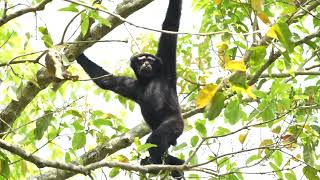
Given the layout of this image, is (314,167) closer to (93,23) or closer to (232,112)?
(232,112)

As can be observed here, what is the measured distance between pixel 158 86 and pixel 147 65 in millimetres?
339

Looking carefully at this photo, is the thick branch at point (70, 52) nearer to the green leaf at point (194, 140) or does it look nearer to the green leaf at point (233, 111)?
the green leaf at point (194, 140)

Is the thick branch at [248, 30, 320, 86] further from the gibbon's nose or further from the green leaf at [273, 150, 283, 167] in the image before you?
the gibbon's nose

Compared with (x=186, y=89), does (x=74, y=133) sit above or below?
below

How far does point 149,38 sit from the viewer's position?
817cm

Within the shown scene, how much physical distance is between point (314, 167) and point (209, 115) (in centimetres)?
165

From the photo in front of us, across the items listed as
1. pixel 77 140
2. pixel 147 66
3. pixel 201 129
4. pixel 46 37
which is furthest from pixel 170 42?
pixel 46 37

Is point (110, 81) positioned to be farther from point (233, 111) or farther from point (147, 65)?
point (233, 111)

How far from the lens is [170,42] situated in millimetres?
7473

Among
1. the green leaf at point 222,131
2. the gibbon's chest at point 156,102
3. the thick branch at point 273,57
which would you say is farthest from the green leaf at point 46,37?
the gibbon's chest at point 156,102

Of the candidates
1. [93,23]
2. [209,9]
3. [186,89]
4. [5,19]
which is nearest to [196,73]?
[186,89]

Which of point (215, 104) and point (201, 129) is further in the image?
point (201, 129)

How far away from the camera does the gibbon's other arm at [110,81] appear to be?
7867mm

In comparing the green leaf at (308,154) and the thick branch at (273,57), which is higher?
the thick branch at (273,57)
